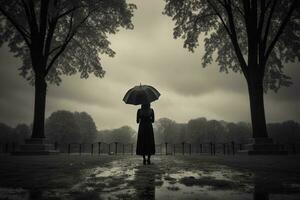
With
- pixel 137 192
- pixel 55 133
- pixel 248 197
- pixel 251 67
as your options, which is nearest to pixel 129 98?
pixel 137 192

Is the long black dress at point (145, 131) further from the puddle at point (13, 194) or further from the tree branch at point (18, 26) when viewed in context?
the tree branch at point (18, 26)

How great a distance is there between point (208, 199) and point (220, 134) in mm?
95729

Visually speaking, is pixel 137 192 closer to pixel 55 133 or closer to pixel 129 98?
pixel 129 98

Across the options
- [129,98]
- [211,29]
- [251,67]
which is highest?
[211,29]

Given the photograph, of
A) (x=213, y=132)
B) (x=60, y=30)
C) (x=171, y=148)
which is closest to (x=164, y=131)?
(x=213, y=132)

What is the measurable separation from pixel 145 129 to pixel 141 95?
105cm

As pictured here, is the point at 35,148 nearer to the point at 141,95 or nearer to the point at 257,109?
the point at 141,95

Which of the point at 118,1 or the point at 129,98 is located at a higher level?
the point at 118,1

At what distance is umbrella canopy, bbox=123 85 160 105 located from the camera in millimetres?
9039

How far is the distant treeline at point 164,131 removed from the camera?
240 feet

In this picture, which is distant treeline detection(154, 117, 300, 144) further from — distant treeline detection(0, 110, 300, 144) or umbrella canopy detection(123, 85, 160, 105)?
umbrella canopy detection(123, 85, 160, 105)

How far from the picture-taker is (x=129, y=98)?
9.33 meters

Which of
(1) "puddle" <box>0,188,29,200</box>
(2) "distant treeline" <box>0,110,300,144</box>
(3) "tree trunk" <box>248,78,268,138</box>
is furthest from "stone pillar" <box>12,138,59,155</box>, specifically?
(2) "distant treeline" <box>0,110,300,144</box>

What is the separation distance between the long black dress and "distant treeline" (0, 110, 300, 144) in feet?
198
